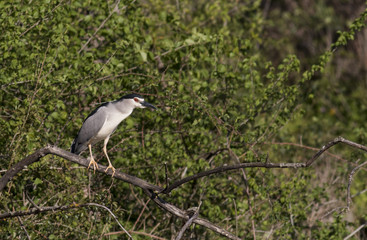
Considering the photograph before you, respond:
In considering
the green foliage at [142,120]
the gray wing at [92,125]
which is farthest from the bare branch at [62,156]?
the gray wing at [92,125]

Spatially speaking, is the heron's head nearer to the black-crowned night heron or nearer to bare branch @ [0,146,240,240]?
the black-crowned night heron

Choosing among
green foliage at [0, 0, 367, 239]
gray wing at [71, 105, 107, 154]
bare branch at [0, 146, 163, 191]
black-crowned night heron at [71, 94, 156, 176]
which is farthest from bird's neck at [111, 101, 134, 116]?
bare branch at [0, 146, 163, 191]

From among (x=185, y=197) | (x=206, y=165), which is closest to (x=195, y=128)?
(x=206, y=165)

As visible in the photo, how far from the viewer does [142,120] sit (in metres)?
6.25

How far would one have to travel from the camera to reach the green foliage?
532 centimetres

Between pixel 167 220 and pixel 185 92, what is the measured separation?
1398 mm

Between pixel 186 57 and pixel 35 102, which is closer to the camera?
pixel 35 102

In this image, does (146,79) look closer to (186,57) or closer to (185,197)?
(186,57)

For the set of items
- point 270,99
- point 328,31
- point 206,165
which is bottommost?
point 328,31

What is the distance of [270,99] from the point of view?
6277 mm

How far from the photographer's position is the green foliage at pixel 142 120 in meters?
5.32

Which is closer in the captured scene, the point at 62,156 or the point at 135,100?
the point at 62,156

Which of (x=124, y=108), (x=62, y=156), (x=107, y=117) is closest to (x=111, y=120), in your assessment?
(x=107, y=117)

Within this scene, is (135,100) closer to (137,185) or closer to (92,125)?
(92,125)
